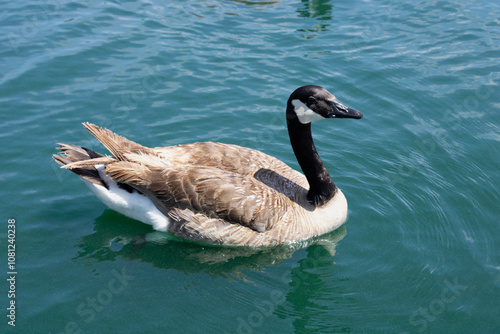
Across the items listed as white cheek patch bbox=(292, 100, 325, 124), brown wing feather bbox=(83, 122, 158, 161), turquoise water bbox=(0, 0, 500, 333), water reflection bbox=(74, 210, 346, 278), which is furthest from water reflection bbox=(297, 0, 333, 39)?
brown wing feather bbox=(83, 122, 158, 161)

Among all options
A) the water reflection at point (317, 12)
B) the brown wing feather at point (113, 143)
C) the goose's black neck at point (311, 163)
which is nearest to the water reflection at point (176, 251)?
the goose's black neck at point (311, 163)

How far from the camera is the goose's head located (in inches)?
338

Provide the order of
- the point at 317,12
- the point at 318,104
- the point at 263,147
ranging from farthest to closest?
1. the point at 317,12
2. the point at 263,147
3. the point at 318,104

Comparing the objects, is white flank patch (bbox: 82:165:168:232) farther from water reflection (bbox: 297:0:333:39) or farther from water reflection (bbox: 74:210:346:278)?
water reflection (bbox: 297:0:333:39)

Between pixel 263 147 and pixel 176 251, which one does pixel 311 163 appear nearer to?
pixel 263 147

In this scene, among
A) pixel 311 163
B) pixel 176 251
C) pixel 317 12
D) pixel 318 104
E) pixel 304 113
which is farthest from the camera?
pixel 317 12

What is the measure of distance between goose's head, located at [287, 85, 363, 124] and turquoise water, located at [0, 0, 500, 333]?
7.69ft

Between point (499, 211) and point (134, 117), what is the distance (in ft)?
26.6

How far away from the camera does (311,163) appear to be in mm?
9289

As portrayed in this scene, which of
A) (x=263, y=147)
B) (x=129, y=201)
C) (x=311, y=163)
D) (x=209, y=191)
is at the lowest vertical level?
(x=263, y=147)

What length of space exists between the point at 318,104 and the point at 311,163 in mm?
1180

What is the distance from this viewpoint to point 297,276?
28.2 feet

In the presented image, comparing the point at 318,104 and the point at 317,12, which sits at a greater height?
the point at 317,12

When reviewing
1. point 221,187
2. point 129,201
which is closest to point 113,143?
point 129,201
